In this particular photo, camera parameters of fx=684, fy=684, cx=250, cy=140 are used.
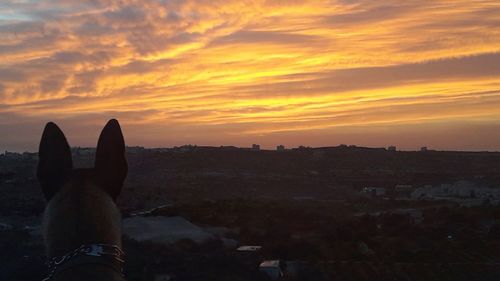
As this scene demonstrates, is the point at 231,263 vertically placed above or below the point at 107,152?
below

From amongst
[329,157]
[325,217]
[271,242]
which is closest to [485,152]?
[329,157]

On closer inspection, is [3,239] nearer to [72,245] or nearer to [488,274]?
[488,274]

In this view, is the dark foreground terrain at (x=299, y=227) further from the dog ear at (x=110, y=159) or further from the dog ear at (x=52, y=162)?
the dog ear at (x=110, y=159)

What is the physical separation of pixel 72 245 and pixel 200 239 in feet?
97.2

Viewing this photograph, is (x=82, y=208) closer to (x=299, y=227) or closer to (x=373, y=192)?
(x=299, y=227)

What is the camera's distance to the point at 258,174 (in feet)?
294

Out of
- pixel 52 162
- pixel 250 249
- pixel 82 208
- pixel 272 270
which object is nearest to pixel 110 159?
pixel 52 162

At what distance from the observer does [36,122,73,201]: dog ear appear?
310cm

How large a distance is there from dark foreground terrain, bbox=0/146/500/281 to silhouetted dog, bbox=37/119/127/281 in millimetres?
7653

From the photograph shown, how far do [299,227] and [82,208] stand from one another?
3707cm

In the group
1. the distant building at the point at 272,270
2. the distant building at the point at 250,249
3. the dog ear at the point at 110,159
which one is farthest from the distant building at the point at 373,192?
the dog ear at the point at 110,159

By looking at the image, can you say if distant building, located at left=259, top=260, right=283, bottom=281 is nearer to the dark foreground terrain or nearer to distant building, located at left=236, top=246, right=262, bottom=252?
the dark foreground terrain

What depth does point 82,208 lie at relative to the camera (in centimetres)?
281

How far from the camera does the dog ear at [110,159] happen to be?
3.11m
